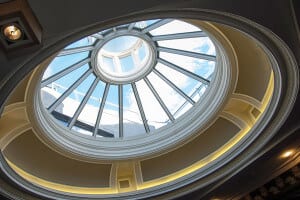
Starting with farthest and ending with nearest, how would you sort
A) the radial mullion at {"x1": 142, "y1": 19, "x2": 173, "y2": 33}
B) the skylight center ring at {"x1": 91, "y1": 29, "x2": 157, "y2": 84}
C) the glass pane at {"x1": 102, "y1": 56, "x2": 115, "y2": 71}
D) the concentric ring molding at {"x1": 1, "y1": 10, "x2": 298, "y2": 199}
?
the glass pane at {"x1": 102, "y1": 56, "x2": 115, "y2": 71} → the skylight center ring at {"x1": 91, "y1": 29, "x2": 157, "y2": 84} → the radial mullion at {"x1": 142, "y1": 19, "x2": 173, "y2": 33} → the concentric ring molding at {"x1": 1, "y1": 10, "x2": 298, "y2": 199}

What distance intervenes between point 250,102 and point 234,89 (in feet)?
1.33

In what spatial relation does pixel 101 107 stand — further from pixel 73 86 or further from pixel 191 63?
pixel 191 63

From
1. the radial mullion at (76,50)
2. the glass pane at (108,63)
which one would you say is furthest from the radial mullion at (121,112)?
the radial mullion at (76,50)

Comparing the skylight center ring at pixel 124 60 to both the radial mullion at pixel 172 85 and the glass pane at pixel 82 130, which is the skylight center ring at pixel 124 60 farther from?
the glass pane at pixel 82 130

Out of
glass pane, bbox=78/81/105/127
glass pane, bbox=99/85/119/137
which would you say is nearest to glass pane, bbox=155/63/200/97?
glass pane, bbox=99/85/119/137

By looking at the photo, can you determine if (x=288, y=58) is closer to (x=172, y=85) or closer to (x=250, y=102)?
(x=250, y=102)

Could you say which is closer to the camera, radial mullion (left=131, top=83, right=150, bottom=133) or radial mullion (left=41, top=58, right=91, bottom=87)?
radial mullion (left=41, top=58, right=91, bottom=87)

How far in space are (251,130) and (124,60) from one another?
10.7 ft

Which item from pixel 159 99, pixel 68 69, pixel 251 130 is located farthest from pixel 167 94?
pixel 251 130

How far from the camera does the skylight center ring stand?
8.66 m

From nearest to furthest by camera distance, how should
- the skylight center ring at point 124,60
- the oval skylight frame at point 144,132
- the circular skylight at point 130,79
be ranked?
the oval skylight frame at point 144,132
the circular skylight at point 130,79
the skylight center ring at point 124,60

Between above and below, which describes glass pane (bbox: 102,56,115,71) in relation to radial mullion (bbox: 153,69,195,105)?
above

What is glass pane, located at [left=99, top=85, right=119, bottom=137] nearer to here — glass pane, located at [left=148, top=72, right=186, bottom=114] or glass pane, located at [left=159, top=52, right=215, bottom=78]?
glass pane, located at [left=148, top=72, right=186, bottom=114]

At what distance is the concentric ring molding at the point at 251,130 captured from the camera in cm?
533
